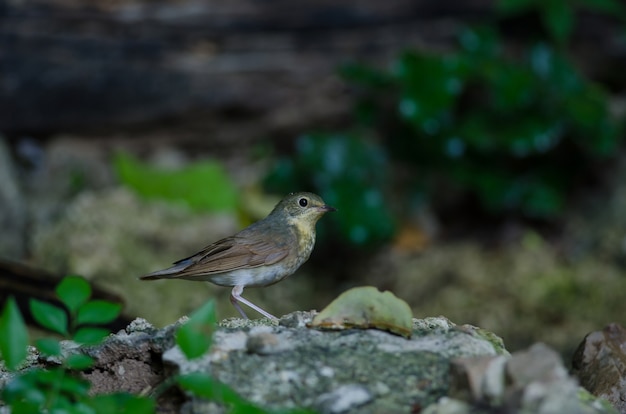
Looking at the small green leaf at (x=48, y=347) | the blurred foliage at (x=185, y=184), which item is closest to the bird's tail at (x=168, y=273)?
the small green leaf at (x=48, y=347)

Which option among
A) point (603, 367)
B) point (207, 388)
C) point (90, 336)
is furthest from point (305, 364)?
point (603, 367)

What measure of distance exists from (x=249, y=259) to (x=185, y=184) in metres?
4.05

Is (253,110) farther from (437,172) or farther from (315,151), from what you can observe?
(437,172)

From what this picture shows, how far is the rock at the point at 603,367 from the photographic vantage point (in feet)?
13.1

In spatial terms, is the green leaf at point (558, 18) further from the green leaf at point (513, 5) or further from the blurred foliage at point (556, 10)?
the green leaf at point (513, 5)

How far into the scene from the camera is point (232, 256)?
16.1ft

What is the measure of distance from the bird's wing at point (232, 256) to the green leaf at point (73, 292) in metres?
1.82

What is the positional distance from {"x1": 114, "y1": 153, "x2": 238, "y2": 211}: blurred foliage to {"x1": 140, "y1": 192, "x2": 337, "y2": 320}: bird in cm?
357

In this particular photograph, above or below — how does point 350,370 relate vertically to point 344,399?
above

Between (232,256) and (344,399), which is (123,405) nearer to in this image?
(344,399)

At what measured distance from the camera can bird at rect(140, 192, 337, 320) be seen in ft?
15.8

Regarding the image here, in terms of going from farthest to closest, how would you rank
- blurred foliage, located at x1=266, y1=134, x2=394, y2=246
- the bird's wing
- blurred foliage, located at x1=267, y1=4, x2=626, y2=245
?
blurred foliage, located at x1=267, y1=4, x2=626, y2=245 → blurred foliage, located at x1=266, y1=134, x2=394, y2=246 → the bird's wing

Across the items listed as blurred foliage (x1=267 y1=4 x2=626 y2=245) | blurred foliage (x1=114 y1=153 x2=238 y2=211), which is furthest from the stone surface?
blurred foliage (x1=114 y1=153 x2=238 y2=211)

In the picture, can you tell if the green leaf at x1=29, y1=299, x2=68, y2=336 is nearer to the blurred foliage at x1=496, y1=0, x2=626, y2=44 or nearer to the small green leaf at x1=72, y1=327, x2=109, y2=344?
the small green leaf at x1=72, y1=327, x2=109, y2=344
